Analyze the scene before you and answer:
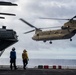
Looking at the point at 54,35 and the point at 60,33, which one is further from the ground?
the point at 60,33

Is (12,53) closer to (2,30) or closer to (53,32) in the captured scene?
(2,30)

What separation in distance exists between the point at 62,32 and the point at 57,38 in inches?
86.4

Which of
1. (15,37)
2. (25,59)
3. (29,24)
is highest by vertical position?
(29,24)

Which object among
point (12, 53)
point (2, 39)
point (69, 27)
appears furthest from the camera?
point (69, 27)

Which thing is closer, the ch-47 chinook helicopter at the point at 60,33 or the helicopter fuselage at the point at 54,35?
the helicopter fuselage at the point at 54,35

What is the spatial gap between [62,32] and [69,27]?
239 cm

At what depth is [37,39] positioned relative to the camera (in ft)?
333

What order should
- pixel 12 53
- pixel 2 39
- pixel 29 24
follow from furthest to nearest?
pixel 29 24, pixel 2 39, pixel 12 53

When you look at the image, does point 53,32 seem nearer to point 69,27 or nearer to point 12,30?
point 69,27

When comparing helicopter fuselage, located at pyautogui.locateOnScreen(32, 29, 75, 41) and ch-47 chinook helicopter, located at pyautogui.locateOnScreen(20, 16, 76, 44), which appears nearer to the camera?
helicopter fuselage, located at pyautogui.locateOnScreen(32, 29, 75, 41)

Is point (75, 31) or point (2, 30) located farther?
point (75, 31)

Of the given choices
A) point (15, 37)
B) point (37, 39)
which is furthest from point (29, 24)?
point (15, 37)

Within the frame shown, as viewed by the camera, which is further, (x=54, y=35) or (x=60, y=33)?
(x=54, y=35)

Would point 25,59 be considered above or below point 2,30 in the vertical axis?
below
